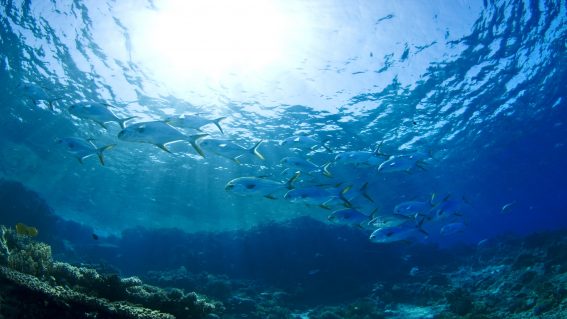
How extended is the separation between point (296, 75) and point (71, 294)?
1263 cm

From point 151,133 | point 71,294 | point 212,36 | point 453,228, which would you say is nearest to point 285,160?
point 151,133

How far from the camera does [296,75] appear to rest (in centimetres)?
1470

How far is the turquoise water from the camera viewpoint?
40.0ft

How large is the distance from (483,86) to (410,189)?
55.0 feet

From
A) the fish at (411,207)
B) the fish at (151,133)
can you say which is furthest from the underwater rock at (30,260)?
the fish at (411,207)

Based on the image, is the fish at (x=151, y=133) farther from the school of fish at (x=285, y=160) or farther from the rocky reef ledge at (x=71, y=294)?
the rocky reef ledge at (x=71, y=294)

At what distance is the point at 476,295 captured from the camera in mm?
12422

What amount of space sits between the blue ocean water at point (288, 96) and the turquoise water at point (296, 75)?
9 cm

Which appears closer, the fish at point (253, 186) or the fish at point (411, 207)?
the fish at point (253, 186)

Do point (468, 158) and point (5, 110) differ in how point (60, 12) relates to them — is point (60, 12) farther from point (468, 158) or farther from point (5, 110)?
point (468, 158)


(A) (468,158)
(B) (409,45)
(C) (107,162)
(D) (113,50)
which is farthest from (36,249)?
(A) (468,158)

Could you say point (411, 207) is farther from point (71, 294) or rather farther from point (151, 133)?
point (71, 294)

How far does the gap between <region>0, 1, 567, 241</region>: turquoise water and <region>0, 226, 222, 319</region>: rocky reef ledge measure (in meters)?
4.09

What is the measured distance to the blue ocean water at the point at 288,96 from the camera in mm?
11875
